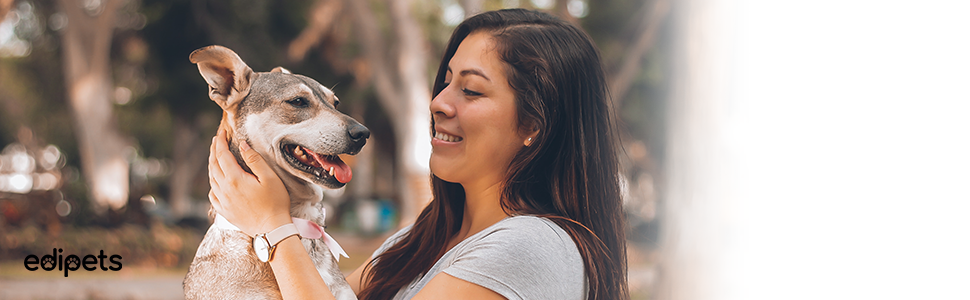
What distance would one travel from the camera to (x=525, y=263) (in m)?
1.67

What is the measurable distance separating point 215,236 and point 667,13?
34.9 feet

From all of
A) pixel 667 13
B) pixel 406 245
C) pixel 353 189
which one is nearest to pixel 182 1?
pixel 667 13

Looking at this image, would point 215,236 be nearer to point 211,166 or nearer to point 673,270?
point 211,166

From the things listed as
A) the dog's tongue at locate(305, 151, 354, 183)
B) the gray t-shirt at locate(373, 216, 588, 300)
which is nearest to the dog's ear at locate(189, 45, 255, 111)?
the dog's tongue at locate(305, 151, 354, 183)

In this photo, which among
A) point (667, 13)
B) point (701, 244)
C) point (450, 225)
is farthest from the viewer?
point (667, 13)

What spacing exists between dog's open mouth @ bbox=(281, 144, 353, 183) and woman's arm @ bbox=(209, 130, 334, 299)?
7 cm

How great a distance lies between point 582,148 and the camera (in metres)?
1.85

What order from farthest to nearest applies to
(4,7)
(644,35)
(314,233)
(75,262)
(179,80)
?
(644,35) < (179,80) < (4,7) < (75,262) < (314,233)

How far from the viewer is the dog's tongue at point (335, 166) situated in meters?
1.47

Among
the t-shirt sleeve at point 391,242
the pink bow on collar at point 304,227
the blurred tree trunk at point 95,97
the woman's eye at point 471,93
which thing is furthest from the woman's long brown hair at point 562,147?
the blurred tree trunk at point 95,97

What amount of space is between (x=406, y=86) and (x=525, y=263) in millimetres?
7151

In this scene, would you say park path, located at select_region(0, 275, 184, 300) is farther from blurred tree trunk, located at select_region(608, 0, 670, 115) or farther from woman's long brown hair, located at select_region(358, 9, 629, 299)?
blurred tree trunk, located at select_region(608, 0, 670, 115)

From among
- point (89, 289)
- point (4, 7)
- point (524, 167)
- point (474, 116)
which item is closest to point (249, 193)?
point (474, 116)

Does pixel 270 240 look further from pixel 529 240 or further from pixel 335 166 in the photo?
pixel 529 240
